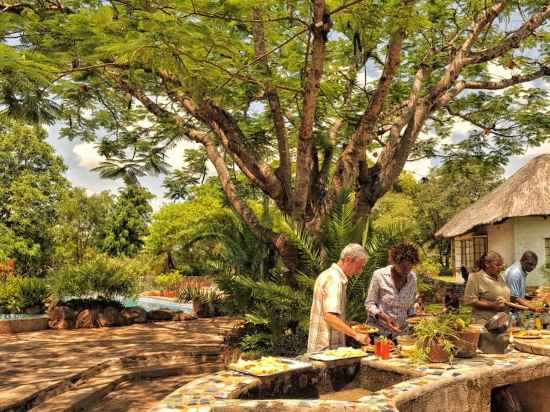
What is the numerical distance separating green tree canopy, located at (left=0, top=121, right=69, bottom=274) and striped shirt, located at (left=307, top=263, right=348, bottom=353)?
31542mm

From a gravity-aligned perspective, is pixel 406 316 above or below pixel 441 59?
below

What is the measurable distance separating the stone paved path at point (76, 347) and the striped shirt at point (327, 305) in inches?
129

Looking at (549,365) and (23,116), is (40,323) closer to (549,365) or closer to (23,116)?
(23,116)

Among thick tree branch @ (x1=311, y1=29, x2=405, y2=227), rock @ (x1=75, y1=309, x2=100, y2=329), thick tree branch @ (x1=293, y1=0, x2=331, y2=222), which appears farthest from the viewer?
rock @ (x1=75, y1=309, x2=100, y2=329)

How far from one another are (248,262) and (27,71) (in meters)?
5.70

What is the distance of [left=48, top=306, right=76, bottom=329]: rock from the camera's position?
45.8 ft

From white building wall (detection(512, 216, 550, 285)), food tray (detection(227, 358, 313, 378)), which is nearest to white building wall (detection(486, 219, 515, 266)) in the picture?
white building wall (detection(512, 216, 550, 285))

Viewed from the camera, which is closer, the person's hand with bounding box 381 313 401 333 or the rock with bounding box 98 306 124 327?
the person's hand with bounding box 381 313 401 333

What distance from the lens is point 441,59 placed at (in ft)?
40.0

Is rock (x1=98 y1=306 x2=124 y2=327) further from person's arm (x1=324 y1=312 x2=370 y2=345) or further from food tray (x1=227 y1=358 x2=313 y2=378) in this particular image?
food tray (x1=227 y1=358 x2=313 y2=378)

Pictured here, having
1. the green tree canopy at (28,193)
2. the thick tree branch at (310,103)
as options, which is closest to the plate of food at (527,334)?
the thick tree branch at (310,103)

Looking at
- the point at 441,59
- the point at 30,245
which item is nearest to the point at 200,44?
the point at 441,59

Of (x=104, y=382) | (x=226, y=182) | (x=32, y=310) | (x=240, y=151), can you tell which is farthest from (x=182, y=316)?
(x=104, y=382)

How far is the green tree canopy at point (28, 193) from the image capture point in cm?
3412
